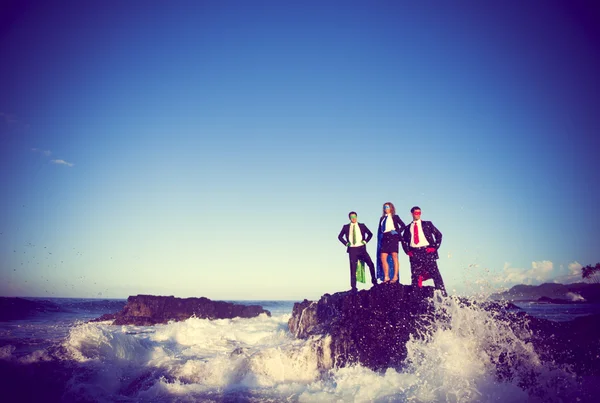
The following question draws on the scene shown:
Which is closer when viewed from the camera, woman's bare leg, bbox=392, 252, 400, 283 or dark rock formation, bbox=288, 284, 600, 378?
dark rock formation, bbox=288, 284, 600, 378

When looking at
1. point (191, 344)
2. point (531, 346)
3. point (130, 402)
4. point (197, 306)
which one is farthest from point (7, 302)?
point (531, 346)

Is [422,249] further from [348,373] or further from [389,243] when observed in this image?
[348,373]

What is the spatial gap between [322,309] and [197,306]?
17406 millimetres

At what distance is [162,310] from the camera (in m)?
20.7

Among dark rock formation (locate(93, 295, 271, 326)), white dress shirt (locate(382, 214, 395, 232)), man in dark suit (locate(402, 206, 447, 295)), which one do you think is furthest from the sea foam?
dark rock formation (locate(93, 295, 271, 326))

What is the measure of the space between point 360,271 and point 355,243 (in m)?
0.78

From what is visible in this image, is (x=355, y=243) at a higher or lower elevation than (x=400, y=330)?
higher

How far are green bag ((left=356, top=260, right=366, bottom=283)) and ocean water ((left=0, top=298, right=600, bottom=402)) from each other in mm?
2063

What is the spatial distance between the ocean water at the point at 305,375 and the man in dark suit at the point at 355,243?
2.00 meters

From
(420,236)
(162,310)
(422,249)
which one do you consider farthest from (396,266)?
(162,310)

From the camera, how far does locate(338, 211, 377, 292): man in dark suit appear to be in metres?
7.89

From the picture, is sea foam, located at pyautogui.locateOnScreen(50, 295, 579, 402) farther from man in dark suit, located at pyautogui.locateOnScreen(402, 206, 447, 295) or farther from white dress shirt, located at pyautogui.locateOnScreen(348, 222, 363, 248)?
white dress shirt, located at pyautogui.locateOnScreen(348, 222, 363, 248)

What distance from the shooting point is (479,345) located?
17.6ft

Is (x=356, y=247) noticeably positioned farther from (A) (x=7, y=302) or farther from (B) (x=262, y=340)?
(A) (x=7, y=302)
